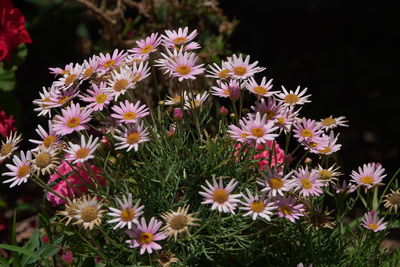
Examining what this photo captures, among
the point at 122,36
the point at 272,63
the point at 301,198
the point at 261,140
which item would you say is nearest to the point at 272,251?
the point at 301,198

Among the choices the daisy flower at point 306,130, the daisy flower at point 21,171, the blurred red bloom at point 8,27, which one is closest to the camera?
the daisy flower at point 21,171

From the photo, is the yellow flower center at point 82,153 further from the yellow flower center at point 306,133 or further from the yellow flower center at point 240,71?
the yellow flower center at point 306,133

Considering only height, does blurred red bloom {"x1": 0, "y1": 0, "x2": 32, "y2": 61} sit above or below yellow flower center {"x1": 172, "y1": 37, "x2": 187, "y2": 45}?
below

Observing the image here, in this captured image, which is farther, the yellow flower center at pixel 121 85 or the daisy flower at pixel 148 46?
the daisy flower at pixel 148 46

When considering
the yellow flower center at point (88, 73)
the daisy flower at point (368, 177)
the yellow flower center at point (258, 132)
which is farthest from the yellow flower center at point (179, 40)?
the daisy flower at point (368, 177)

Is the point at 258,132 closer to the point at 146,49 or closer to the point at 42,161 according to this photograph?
the point at 146,49

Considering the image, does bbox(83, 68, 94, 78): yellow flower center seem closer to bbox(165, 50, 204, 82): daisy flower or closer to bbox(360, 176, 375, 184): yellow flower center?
bbox(165, 50, 204, 82): daisy flower

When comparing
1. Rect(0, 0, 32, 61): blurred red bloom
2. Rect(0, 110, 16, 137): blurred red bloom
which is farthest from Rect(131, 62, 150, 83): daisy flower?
Rect(0, 0, 32, 61): blurred red bloom
